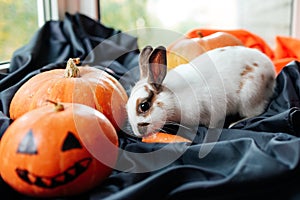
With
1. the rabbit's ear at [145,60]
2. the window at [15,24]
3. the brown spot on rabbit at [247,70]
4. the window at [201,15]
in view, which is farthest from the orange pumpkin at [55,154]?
the window at [201,15]

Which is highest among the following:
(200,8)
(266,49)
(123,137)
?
(200,8)

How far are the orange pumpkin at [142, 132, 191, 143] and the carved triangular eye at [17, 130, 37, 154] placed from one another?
0.94 feet

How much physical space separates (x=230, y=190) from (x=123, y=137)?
0.34m

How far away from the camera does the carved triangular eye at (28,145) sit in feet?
2.08

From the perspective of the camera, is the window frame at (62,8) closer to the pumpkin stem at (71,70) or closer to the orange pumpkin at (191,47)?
the orange pumpkin at (191,47)

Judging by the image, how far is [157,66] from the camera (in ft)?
2.92

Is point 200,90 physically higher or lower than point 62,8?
lower

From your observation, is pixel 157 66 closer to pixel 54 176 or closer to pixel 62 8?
pixel 54 176

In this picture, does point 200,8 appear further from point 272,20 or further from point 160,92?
point 160,92

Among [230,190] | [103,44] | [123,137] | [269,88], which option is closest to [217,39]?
[269,88]

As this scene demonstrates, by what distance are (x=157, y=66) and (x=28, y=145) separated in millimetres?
361

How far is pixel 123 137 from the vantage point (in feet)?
2.96

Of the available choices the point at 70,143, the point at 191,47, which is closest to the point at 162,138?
the point at 70,143

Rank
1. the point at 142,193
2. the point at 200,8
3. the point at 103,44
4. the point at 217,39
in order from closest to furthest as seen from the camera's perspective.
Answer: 1. the point at 142,193
2. the point at 217,39
3. the point at 103,44
4. the point at 200,8
